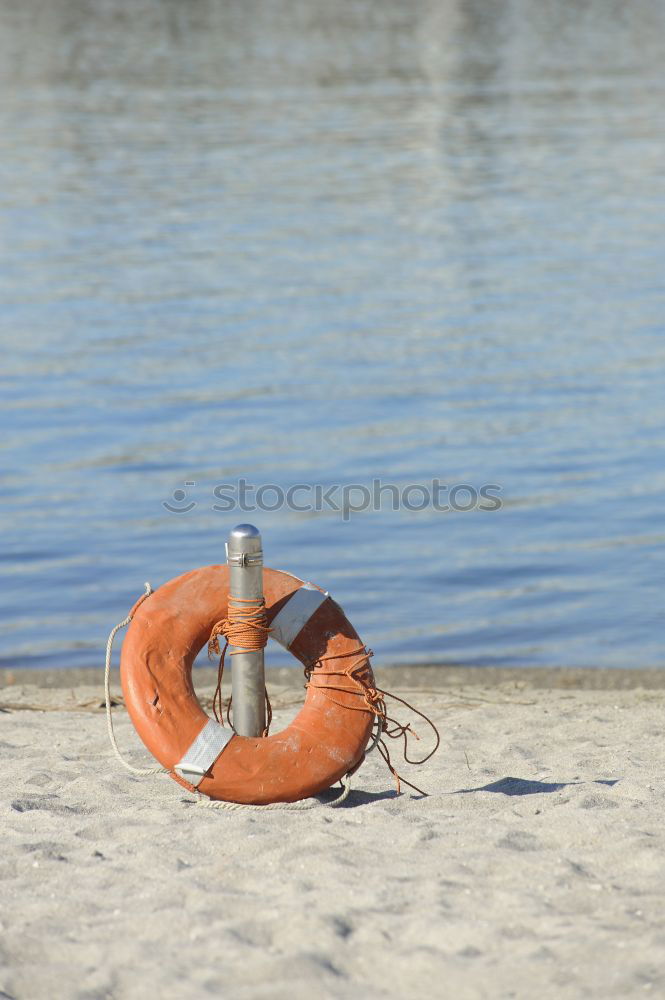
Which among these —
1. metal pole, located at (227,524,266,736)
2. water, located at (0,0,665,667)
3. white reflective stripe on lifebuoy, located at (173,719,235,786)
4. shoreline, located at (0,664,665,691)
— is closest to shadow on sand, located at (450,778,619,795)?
metal pole, located at (227,524,266,736)

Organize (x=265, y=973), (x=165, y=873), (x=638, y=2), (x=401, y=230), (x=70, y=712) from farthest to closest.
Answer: (x=638, y=2) < (x=401, y=230) < (x=70, y=712) < (x=165, y=873) < (x=265, y=973)

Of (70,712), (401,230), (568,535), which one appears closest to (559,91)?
(401,230)

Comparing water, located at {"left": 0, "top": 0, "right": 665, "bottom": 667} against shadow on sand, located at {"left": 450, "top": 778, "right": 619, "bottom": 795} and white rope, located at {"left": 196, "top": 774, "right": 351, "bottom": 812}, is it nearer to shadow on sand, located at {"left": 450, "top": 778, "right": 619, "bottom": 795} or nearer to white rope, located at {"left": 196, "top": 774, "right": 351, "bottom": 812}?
shadow on sand, located at {"left": 450, "top": 778, "right": 619, "bottom": 795}

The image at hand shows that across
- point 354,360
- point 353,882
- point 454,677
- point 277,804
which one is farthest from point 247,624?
point 354,360

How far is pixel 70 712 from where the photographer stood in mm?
6395

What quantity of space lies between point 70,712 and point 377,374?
635cm

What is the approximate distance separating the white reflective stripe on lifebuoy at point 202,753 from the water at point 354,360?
3.04 metres

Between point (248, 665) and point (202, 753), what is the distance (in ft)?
1.12

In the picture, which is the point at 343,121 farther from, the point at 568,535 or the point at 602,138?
the point at 568,535

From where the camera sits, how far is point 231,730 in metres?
4.66

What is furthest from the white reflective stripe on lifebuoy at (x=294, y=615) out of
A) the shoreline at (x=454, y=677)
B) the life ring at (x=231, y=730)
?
the shoreline at (x=454, y=677)

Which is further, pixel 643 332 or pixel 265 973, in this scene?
pixel 643 332

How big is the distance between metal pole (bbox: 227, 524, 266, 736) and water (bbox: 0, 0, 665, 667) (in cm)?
287

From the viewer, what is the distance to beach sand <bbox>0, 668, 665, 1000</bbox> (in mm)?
3271
